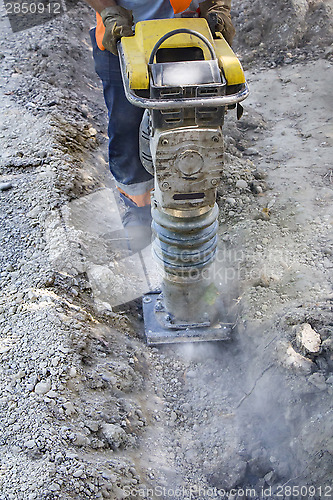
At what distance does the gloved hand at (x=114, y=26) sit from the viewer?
74.7 inches

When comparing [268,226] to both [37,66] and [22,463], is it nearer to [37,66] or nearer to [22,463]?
[22,463]

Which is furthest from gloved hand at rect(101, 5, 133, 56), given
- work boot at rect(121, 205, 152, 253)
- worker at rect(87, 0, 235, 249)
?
work boot at rect(121, 205, 152, 253)

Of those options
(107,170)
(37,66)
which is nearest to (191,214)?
(107,170)

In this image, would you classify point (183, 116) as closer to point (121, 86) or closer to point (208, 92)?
point (208, 92)

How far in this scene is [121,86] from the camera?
96.6 inches

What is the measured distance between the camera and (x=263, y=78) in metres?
4.36

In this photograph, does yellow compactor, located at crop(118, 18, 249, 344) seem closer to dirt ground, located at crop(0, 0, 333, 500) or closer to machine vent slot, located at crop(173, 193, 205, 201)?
machine vent slot, located at crop(173, 193, 205, 201)

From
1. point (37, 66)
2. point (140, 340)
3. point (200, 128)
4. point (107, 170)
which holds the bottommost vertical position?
point (140, 340)

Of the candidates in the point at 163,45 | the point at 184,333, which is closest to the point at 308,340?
the point at 184,333

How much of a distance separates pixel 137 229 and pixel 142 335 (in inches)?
33.3

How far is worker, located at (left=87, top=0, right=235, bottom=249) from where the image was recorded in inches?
77.0

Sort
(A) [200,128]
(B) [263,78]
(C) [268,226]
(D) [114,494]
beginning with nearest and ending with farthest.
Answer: (D) [114,494] → (A) [200,128] → (C) [268,226] → (B) [263,78]

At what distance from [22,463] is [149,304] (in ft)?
3.79

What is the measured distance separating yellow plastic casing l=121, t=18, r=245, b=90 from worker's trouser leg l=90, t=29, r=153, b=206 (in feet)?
1.98
